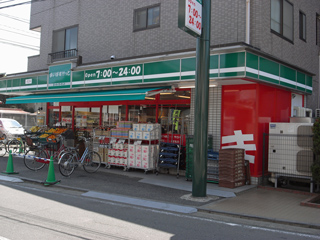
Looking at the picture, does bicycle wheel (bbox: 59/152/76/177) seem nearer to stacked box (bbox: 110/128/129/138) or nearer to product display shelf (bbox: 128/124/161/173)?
stacked box (bbox: 110/128/129/138)

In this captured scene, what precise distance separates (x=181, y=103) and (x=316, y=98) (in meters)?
7.42

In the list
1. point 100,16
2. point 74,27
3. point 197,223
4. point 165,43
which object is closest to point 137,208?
point 197,223

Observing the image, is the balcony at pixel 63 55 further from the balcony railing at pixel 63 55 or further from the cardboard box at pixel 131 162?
the cardboard box at pixel 131 162

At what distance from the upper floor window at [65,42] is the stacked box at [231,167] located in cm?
1107

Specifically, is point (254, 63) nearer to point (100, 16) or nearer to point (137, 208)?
point (137, 208)

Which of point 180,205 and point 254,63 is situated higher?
point 254,63

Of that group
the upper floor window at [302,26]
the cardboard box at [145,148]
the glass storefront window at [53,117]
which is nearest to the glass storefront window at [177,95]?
the cardboard box at [145,148]

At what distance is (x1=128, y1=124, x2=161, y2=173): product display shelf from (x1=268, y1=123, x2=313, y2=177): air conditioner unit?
410 centimetres

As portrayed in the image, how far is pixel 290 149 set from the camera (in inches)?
391

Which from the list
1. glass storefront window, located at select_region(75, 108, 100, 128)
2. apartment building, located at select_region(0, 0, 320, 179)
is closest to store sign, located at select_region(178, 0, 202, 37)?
apartment building, located at select_region(0, 0, 320, 179)

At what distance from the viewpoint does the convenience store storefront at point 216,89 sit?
9922 mm

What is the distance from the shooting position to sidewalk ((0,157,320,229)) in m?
7.16

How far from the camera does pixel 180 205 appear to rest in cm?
779

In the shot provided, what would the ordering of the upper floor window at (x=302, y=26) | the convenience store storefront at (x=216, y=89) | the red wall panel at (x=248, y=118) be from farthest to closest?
1. the upper floor window at (x=302, y=26)
2. the red wall panel at (x=248, y=118)
3. the convenience store storefront at (x=216, y=89)
